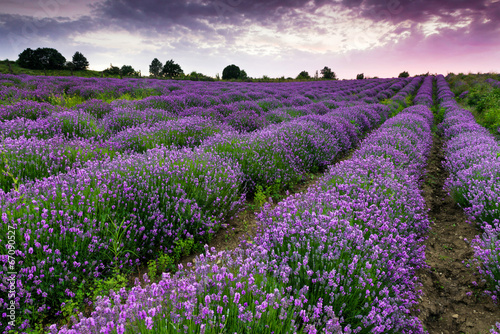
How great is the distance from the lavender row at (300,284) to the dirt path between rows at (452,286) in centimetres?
48

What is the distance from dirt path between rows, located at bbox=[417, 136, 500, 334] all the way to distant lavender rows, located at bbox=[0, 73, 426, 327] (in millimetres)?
2440

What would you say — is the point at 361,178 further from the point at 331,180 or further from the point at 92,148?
the point at 92,148

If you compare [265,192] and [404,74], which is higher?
[404,74]

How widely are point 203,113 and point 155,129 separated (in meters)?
2.59

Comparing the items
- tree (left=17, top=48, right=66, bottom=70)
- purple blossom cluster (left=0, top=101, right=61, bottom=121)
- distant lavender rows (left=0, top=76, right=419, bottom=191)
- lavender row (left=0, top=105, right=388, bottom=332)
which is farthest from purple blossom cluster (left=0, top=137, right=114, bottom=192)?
tree (left=17, top=48, right=66, bottom=70)

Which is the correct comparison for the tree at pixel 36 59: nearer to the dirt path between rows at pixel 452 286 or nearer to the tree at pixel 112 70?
the tree at pixel 112 70

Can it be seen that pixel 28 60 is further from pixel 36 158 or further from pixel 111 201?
pixel 111 201

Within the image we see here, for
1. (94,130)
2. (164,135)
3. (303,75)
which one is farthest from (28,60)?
(164,135)

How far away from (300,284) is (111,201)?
2192mm

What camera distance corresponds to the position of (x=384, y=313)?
1.84 metres

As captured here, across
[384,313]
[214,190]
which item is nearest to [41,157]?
[214,190]

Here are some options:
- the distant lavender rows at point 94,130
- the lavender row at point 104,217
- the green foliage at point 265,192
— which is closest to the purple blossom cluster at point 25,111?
the distant lavender rows at point 94,130

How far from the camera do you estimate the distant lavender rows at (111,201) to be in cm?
221

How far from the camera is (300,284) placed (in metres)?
2.07
